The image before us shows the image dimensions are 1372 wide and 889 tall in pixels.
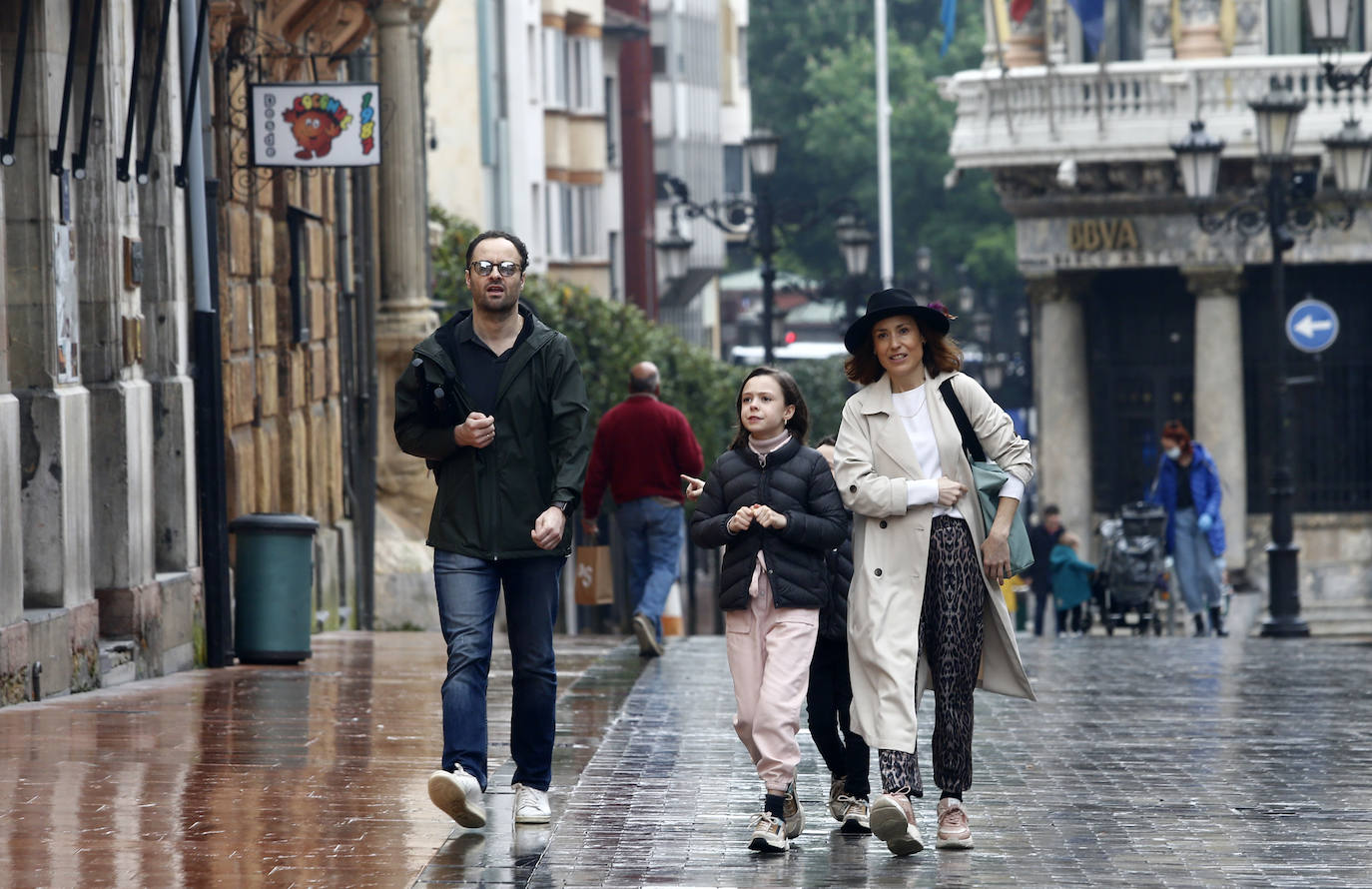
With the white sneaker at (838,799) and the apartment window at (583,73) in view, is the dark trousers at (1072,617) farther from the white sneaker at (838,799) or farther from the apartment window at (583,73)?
the apartment window at (583,73)

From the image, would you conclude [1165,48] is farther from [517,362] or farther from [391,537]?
[517,362]

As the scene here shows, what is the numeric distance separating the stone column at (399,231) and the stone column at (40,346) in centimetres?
1063

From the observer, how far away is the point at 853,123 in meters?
68.4

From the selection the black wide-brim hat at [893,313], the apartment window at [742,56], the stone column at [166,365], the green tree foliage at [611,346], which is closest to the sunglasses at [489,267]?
the black wide-brim hat at [893,313]

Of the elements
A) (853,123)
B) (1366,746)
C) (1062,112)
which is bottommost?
(1366,746)

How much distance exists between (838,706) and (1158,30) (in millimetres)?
24337

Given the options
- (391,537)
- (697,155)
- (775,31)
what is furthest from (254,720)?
(775,31)

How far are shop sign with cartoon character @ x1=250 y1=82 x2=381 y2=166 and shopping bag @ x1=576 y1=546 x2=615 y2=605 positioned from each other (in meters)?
2.96

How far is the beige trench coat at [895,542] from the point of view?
8289mm

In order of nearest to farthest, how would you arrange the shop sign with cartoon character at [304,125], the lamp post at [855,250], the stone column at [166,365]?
the stone column at [166,365], the shop sign with cartoon character at [304,125], the lamp post at [855,250]

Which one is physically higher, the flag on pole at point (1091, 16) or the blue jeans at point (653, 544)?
the flag on pole at point (1091, 16)

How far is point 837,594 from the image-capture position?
349 inches

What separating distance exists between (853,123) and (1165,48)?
3669 centimetres

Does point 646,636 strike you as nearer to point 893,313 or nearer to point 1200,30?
point 893,313
